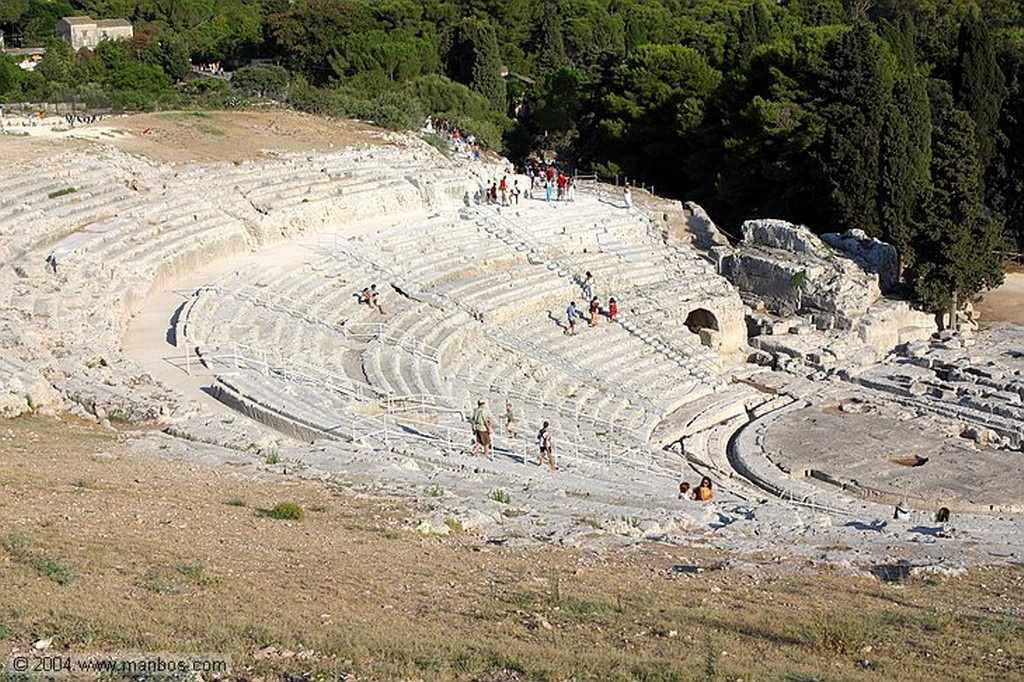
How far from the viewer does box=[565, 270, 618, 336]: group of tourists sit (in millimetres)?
27141

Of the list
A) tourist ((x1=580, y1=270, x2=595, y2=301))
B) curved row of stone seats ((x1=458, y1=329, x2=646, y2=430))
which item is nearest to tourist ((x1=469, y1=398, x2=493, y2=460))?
curved row of stone seats ((x1=458, y1=329, x2=646, y2=430))

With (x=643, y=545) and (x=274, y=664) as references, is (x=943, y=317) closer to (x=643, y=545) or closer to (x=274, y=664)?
(x=643, y=545)

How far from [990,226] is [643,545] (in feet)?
71.0

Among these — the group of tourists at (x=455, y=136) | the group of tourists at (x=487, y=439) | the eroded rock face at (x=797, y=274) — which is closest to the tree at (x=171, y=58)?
the group of tourists at (x=455, y=136)

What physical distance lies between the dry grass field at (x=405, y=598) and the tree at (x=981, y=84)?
29279mm

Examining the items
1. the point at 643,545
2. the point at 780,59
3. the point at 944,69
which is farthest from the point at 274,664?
the point at 944,69

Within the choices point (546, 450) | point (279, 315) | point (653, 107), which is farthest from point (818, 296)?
point (653, 107)

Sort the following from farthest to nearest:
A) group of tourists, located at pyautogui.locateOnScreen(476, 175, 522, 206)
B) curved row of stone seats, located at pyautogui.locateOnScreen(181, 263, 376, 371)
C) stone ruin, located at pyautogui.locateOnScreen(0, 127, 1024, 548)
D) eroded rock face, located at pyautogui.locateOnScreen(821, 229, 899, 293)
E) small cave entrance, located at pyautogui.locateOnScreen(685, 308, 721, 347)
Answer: group of tourists, located at pyautogui.locateOnScreen(476, 175, 522, 206) < eroded rock face, located at pyautogui.locateOnScreen(821, 229, 899, 293) < small cave entrance, located at pyautogui.locateOnScreen(685, 308, 721, 347) < curved row of stone seats, located at pyautogui.locateOnScreen(181, 263, 376, 371) < stone ruin, located at pyautogui.locateOnScreen(0, 127, 1024, 548)

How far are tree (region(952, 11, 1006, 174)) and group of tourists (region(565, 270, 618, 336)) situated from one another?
16952 mm

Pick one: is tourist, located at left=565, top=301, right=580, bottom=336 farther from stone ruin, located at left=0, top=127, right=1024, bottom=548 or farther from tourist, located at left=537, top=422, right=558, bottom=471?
tourist, located at left=537, top=422, right=558, bottom=471

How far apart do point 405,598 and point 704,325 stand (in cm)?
2103

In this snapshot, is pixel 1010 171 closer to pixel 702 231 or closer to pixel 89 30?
pixel 702 231

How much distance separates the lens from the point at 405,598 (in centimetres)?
1007

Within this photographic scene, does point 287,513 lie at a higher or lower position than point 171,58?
lower
